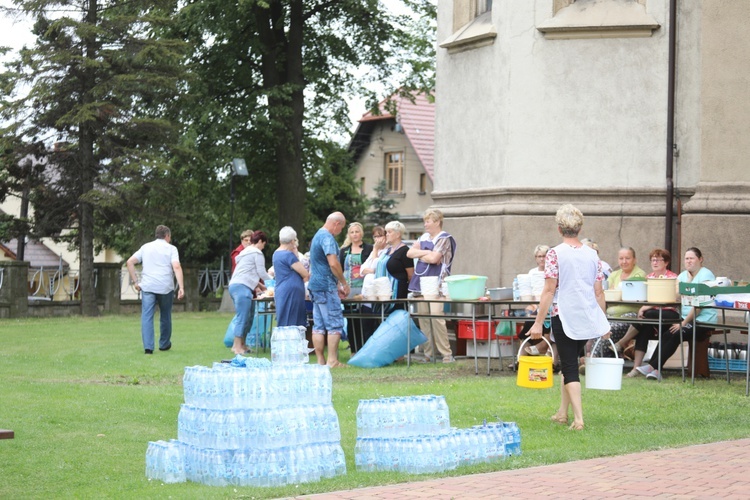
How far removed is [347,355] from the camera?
59.3 feet

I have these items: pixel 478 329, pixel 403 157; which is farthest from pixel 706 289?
pixel 403 157

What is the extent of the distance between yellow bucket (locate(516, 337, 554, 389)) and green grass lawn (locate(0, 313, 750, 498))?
0.67ft

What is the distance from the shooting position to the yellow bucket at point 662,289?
45.5 feet

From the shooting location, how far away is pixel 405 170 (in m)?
64.9

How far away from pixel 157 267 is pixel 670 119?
8.19m

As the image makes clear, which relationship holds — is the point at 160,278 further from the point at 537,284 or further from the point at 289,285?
the point at 537,284

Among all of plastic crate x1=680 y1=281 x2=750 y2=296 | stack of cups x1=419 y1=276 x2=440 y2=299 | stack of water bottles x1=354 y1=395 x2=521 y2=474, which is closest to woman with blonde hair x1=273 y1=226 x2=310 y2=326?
stack of cups x1=419 y1=276 x2=440 y2=299

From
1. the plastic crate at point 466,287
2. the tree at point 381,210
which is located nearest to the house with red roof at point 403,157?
the tree at point 381,210

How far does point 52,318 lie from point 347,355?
14.1m

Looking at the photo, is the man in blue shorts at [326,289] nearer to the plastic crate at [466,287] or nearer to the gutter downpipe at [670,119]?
the plastic crate at [466,287]

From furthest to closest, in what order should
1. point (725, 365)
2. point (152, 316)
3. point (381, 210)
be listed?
point (381, 210) < point (152, 316) < point (725, 365)

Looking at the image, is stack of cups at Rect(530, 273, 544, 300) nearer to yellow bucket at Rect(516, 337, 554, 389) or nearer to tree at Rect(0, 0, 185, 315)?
yellow bucket at Rect(516, 337, 554, 389)

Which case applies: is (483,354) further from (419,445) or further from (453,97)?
(419,445)

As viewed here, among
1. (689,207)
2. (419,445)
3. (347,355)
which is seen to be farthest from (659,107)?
(419,445)
